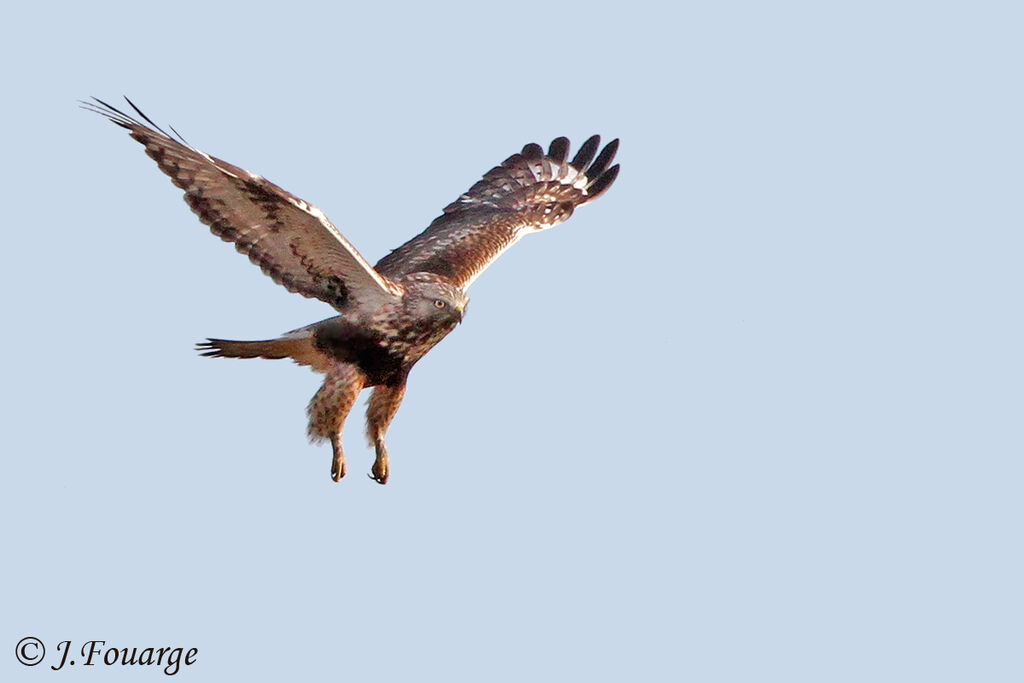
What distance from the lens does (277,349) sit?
11.4m

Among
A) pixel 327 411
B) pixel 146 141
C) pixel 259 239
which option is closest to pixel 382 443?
pixel 327 411

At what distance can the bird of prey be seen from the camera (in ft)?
34.9

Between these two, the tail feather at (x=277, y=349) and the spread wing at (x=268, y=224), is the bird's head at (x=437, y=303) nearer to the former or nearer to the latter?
the spread wing at (x=268, y=224)

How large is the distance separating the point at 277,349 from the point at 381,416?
0.85 m

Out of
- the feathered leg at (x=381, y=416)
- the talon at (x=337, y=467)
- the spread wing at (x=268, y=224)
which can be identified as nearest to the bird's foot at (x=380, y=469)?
the feathered leg at (x=381, y=416)

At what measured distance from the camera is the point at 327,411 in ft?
36.9

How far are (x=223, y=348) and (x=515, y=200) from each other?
134 inches

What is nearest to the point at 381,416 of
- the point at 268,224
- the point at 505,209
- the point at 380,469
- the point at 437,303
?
the point at 380,469

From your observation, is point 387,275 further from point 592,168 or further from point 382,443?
point 592,168

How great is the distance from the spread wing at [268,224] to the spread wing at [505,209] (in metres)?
0.93

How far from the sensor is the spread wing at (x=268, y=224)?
10.5 metres

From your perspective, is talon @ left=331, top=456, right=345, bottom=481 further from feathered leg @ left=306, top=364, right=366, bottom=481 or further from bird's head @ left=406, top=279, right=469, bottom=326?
bird's head @ left=406, top=279, right=469, bottom=326

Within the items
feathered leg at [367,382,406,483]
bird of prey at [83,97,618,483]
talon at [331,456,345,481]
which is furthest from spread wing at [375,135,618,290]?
talon at [331,456,345,481]

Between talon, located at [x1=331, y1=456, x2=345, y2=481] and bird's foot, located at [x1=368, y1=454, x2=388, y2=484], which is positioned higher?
bird's foot, located at [x1=368, y1=454, x2=388, y2=484]
